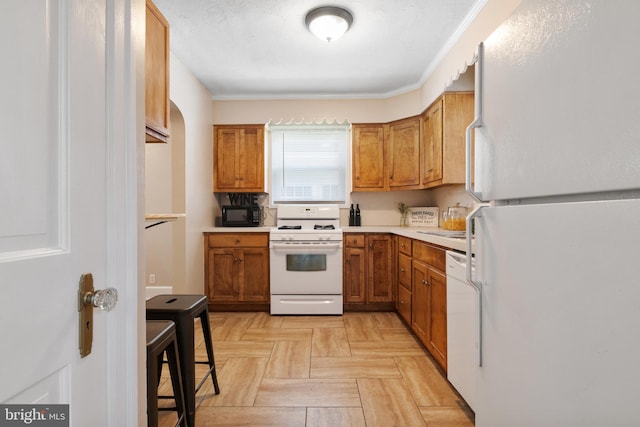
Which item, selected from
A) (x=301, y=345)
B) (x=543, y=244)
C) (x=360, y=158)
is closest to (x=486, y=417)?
(x=543, y=244)

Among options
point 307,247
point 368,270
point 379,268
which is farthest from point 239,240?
point 379,268

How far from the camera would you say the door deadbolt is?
0.62 metres

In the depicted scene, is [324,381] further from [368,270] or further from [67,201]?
[67,201]

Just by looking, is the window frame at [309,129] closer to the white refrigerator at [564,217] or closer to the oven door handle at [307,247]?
the oven door handle at [307,247]

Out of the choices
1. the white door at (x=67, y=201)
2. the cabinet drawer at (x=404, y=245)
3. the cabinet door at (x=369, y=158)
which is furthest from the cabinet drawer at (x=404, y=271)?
the white door at (x=67, y=201)

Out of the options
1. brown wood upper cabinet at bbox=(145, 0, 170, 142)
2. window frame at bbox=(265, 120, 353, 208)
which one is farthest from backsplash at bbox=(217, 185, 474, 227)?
brown wood upper cabinet at bbox=(145, 0, 170, 142)

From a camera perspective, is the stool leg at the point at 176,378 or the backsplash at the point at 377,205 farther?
the backsplash at the point at 377,205

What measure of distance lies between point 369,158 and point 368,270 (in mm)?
1366

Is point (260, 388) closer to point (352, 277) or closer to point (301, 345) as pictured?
point (301, 345)

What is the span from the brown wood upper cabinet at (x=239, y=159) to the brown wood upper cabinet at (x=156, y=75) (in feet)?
7.53

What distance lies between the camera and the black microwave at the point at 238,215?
393cm

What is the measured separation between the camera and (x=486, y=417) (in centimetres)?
119

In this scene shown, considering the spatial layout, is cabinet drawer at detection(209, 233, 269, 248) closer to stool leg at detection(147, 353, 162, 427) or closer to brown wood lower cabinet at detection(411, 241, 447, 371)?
brown wood lower cabinet at detection(411, 241, 447, 371)

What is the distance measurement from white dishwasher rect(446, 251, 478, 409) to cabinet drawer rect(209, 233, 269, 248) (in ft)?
7.33
